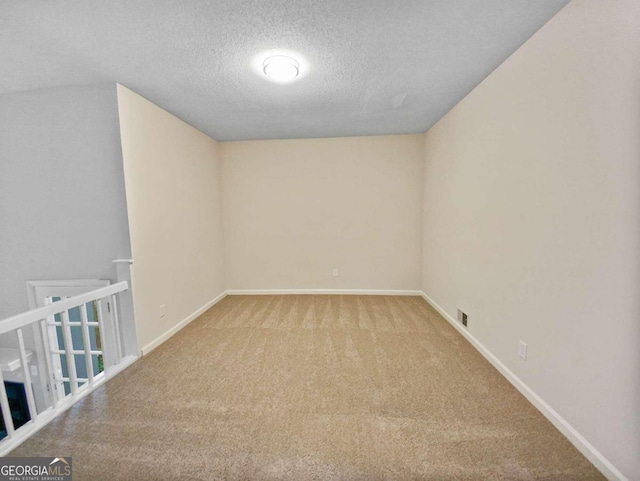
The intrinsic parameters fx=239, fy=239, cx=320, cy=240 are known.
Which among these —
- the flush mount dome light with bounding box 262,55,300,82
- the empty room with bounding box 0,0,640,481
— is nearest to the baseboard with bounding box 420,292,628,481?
the empty room with bounding box 0,0,640,481

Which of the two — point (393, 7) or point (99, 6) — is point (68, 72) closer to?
point (99, 6)

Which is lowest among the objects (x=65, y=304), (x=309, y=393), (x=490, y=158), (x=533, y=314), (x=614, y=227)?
(x=309, y=393)

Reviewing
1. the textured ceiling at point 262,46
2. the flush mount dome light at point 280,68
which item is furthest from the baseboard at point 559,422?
the flush mount dome light at point 280,68

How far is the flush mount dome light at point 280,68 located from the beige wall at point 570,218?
5.35 feet

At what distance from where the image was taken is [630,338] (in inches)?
42.3

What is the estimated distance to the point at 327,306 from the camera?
3457mm

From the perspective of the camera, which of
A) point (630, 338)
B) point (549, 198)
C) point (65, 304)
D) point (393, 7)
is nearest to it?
point (630, 338)

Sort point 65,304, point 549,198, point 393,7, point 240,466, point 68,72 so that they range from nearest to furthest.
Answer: point 240,466 → point 393,7 → point 549,198 → point 65,304 → point 68,72

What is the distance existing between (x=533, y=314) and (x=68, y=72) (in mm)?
3958

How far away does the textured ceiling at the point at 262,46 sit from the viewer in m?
1.37

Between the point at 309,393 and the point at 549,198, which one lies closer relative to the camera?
the point at 549,198

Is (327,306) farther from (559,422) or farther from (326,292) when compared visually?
(559,422)

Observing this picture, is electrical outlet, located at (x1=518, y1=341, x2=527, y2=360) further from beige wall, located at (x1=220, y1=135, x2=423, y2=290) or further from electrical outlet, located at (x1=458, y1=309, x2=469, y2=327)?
beige wall, located at (x1=220, y1=135, x2=423, y2=290)

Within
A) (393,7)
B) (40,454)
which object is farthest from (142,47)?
(40,454)
